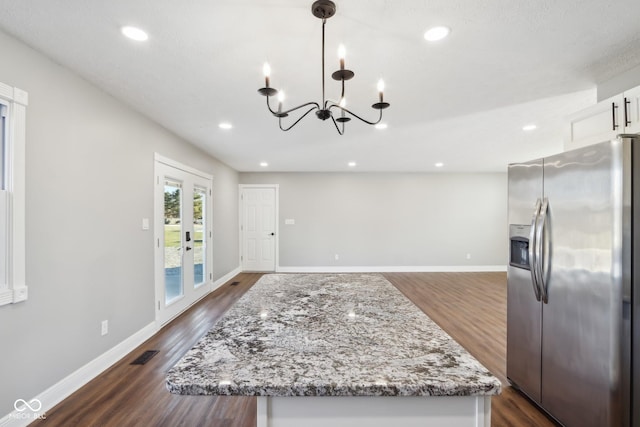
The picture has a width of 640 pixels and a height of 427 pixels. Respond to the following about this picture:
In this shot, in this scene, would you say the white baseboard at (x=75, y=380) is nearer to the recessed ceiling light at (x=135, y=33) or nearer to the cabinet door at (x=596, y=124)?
the recessed ceiling light at (x=135, y=33)

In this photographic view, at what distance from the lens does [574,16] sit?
5.24ft

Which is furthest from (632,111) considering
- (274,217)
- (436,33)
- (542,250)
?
(274,217)

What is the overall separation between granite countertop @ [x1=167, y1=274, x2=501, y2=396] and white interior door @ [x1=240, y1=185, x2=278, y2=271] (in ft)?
17.6

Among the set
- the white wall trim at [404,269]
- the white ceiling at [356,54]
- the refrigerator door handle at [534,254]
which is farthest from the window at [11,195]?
the white wall trim at [404,269]

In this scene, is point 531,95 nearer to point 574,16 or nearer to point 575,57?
point 575,57

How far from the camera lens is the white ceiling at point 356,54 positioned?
5.13 ft

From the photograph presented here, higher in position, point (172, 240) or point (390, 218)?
point (390, 218)

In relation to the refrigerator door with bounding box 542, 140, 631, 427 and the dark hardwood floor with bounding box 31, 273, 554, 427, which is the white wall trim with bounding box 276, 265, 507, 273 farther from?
the refrigerator door with bounding box 542, 140, 631, 427

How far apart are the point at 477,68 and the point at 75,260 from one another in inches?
132

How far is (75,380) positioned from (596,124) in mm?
4261

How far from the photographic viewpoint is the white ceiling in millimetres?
1564

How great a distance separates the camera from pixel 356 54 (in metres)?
1.99

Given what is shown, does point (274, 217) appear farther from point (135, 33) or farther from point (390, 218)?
point (135, 33)

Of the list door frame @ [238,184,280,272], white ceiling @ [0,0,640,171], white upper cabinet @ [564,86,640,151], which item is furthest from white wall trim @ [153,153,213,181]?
white upper cabinet @ [564,86,640,151]
